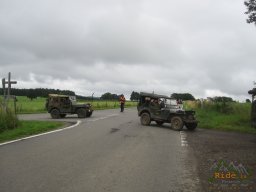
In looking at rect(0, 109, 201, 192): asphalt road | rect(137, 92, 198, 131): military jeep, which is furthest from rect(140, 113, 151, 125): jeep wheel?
rect(0, 109, 201, 192): asphalt road

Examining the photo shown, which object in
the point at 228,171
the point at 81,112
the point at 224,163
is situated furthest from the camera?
the point at 81,112

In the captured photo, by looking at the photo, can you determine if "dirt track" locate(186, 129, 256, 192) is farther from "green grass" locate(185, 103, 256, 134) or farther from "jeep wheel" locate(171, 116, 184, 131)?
"green grass" locate(185, 103, 256, 134)

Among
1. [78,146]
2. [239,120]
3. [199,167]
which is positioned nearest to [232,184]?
[199,167]

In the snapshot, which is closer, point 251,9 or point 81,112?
point 251,9

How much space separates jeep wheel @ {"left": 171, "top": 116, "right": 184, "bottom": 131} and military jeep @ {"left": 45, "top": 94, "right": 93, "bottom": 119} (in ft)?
32.8

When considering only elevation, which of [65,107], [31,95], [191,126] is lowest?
[191,126]

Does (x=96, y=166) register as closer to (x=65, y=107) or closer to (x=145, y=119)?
(x=145, y=119)

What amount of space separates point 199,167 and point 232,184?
5.93ft

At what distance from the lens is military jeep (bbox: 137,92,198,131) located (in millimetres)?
21125

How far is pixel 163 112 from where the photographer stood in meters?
22.4

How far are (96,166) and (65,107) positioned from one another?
69.5ft

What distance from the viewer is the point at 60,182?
7.54m

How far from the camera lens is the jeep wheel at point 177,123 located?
20805mm

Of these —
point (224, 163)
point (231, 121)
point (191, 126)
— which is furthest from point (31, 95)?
point (224, 163)
